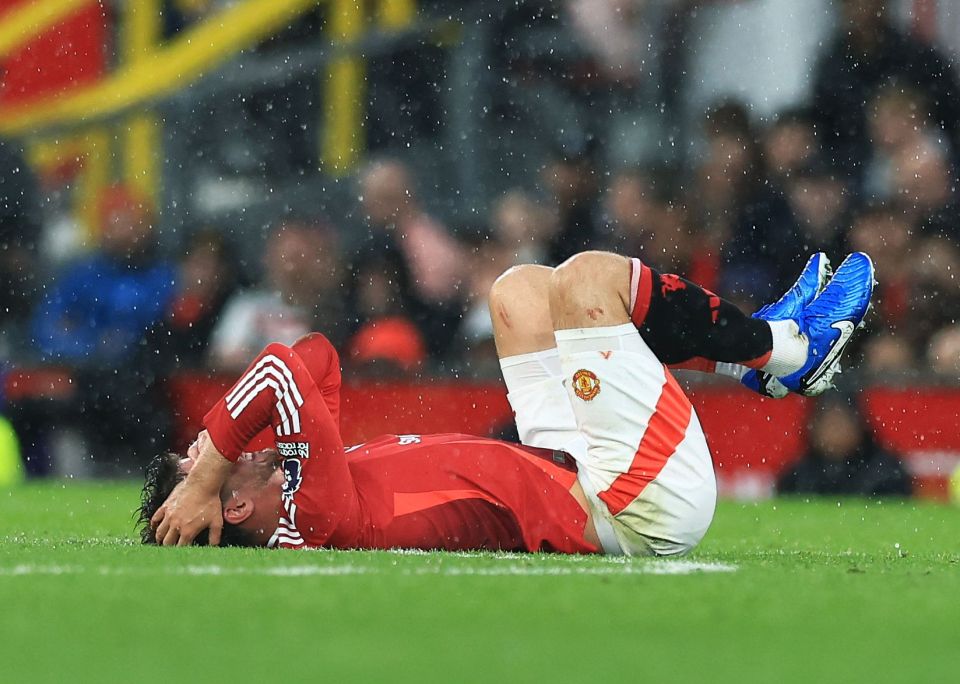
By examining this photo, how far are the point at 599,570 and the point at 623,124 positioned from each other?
6.53m

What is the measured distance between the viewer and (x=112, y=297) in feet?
34.8

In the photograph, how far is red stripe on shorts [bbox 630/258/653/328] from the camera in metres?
4.77

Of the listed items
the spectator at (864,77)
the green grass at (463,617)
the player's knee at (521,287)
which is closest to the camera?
the green grass at (463,617)

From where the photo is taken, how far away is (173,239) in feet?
36.5

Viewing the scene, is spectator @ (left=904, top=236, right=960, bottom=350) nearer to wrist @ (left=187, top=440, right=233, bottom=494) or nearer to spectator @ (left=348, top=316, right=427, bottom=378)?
spectator @ (left=348, top=316, right=427, bottom=378)

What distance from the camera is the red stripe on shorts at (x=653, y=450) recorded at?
15.8 feet

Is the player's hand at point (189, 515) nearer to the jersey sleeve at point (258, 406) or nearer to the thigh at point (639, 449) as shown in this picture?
the jersey sleeve at point (258, 406)

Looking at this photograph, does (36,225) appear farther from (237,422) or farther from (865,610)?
(865,610)

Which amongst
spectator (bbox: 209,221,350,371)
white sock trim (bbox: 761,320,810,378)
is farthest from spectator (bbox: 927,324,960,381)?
white sock trim (bbox: 761,320,810,378)

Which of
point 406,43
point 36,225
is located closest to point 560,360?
point 406,43

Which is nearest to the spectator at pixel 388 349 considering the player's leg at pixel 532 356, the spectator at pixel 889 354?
the spectator at pixel 889 354

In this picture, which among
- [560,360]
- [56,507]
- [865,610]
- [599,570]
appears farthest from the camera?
[56,507]

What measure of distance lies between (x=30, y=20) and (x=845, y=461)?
7.92 m

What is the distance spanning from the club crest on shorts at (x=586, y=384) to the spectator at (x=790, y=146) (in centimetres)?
465
